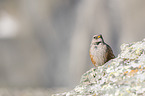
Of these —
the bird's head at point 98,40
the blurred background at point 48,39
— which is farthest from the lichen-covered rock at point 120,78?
the blurred background at point 48,39

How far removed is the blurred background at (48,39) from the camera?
9117 millimetres

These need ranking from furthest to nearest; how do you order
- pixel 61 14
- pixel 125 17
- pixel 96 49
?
pixel 61 14
pixel 125 17
pixel 96 49

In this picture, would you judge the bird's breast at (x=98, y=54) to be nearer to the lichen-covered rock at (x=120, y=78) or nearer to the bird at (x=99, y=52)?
the bird at (x=99, y=52)

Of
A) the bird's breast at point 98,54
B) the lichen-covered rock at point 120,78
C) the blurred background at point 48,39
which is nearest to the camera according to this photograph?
the lichen-covered rock at point 120,78

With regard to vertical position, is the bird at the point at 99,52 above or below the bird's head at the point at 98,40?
below

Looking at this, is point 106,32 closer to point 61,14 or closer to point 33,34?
point 61,14

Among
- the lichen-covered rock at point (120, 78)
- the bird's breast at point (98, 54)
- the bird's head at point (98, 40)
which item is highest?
the bird's head at point (98, 40)

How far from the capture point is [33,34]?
9.68m

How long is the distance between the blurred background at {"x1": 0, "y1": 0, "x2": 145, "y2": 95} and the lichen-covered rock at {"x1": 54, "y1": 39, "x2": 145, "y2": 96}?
7241mm

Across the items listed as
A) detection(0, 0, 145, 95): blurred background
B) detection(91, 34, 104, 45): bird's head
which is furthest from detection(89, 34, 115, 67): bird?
detection(0, 0, 145, 95): blurred background

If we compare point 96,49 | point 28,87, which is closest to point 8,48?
point 28,87

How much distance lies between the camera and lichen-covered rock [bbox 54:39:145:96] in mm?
1443

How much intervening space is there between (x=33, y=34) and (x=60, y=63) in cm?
195

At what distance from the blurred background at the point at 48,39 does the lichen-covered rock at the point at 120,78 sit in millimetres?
7241
